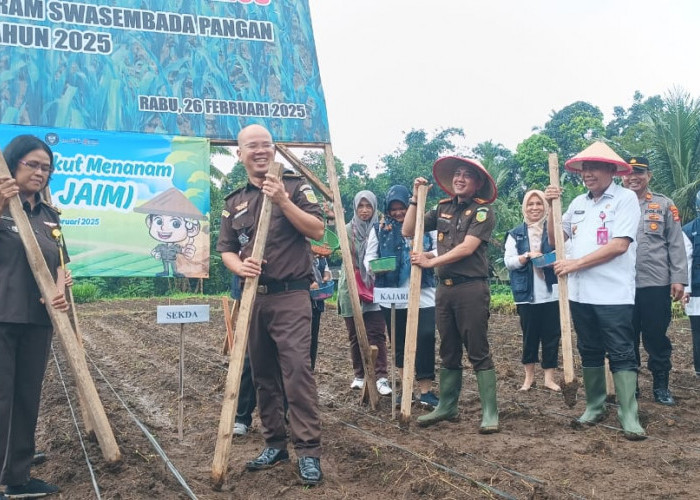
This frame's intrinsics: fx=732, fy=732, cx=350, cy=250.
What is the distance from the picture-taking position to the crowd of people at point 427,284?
3736 millimetres

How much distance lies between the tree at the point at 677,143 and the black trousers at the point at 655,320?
47.1 ft

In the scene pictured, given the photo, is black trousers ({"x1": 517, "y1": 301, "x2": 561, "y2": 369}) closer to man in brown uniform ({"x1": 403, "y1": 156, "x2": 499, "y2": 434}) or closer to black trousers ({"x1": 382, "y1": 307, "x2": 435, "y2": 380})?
black trousers ({"x1": 382, "y1": 307, "x2": 435, "y2": 380})

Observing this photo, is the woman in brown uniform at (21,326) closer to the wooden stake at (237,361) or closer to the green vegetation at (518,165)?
the wooden stake at (237,361)

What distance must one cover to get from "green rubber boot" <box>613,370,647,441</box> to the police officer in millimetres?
1050

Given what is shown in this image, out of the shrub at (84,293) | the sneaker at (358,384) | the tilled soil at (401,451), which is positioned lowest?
the tilled soil at (401,451)

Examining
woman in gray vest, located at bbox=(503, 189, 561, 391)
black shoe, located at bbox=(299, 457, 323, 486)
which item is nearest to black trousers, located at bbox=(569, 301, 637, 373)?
woman in gray vest, located at bbox=(503, 189, 561, 391)

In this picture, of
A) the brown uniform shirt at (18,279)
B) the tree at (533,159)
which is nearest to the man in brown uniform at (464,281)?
the brown uniform shirt at (18,279)

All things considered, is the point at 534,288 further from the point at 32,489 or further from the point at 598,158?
the point at 32,489

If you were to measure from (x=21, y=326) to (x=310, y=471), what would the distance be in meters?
1.64

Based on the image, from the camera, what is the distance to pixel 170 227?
19.7 ft

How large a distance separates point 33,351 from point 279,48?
10.9ft

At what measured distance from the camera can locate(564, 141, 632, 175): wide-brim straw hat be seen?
4914 millimetres

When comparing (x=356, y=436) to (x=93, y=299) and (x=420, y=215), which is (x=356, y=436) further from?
(x=93, y=299)

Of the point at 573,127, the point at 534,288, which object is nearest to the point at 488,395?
the point at 534,288
